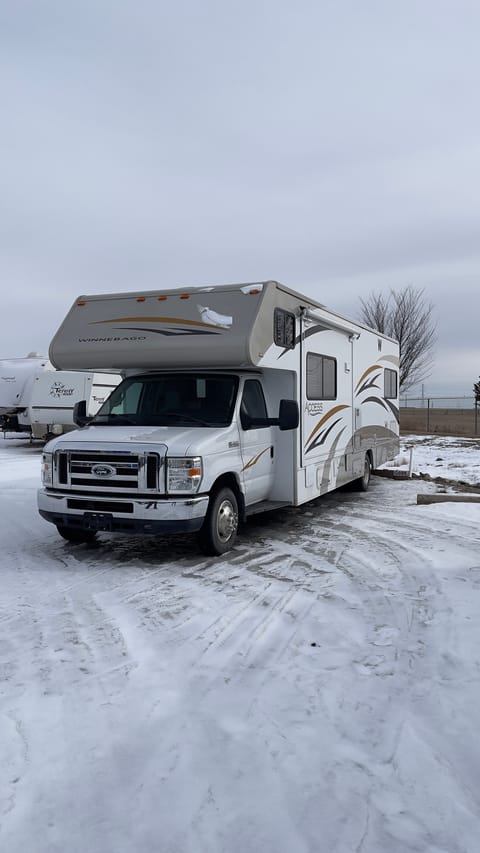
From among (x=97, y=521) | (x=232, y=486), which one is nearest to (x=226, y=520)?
(x=232, y=486)

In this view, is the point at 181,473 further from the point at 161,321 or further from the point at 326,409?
the point at 326,409

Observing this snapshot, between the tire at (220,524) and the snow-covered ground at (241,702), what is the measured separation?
18 cm

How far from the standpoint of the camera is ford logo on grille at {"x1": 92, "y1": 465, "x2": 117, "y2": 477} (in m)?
6.92

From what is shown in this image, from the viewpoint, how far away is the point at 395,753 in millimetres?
3357

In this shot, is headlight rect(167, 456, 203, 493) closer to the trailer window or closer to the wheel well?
the wheel well

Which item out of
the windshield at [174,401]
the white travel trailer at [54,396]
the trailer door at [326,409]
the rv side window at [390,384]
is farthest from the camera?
the white travel trailer at [54,396]

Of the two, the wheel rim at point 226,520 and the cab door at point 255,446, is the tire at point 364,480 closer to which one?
the cab door at point 255,446

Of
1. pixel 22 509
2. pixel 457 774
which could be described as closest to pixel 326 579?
pixel 457 774

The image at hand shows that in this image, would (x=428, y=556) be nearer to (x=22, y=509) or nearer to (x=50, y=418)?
(x=22, y=509)

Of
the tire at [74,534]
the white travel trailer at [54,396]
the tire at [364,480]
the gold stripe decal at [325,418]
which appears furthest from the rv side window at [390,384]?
the white travel trailer at [54,396]

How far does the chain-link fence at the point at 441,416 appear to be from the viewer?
100 ft

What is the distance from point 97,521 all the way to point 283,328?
313 centimetres

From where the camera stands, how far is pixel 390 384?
44.9ft

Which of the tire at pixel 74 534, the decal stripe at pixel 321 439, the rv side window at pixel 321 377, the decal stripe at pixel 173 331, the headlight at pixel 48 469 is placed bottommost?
the tire at pixel 74 534
